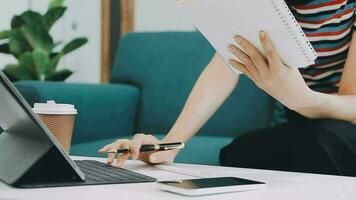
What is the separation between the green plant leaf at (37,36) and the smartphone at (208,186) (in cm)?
171

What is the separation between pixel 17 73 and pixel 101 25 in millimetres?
827

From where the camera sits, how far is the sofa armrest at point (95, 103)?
178 cm

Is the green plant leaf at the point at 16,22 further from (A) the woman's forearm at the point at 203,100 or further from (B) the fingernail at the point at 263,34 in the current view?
(B) the fingernail at the point at 263,34

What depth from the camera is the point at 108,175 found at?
0.77m

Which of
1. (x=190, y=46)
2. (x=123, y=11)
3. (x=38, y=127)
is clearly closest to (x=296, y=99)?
(x=38, y=127)

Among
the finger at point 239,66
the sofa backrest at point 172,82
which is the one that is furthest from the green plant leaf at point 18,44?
the finger at point 239,66

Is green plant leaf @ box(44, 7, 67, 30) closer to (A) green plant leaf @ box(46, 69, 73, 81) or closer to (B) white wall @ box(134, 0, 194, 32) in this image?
(A) green plant leaf @ box(46, 69, 73, 81)

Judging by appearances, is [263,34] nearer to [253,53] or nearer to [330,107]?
[253,53]

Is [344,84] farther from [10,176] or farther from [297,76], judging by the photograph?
[10,176]

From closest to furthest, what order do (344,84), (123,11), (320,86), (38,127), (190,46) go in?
(38,127) → (344,84) → (320,86) → (190,46) → (123,11)

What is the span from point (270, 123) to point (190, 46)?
427 millimetres

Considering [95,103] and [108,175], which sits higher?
[95,103]

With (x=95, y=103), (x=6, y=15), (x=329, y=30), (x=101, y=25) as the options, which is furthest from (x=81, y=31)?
(x=329, y=30)

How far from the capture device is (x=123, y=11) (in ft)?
9.60
